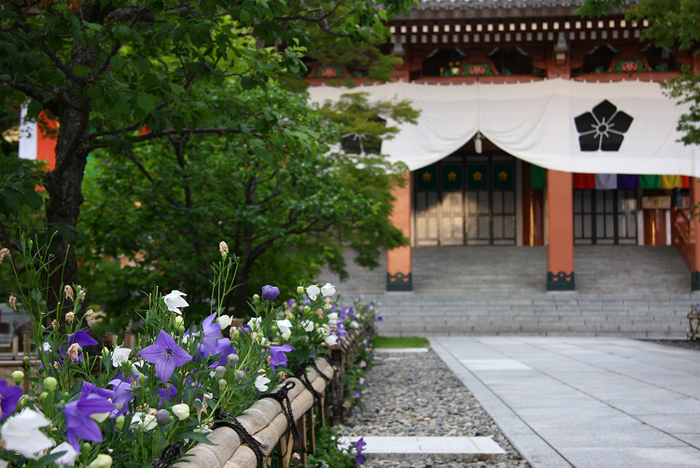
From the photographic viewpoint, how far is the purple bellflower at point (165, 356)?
156 cm

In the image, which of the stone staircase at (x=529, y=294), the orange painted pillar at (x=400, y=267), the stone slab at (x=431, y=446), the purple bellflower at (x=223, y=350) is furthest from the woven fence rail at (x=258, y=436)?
the orange painted pillar at (x=400, y=267)

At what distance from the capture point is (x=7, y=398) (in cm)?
109

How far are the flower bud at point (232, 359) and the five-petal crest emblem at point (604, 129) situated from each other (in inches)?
609

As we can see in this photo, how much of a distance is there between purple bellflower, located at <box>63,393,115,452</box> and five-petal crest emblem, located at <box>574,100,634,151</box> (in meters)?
16.3

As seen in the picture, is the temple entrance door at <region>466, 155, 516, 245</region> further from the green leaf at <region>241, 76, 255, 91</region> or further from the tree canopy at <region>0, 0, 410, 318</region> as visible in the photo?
the green leaf at <region>241, 76, 255, 91</region>

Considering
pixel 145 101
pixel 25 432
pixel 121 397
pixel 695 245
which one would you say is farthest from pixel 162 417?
pixel 695 245

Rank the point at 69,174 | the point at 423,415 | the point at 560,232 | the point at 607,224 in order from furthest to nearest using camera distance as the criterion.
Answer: the point at 607,224
the point at 560,232
the point at 423,415
the point at 69,174

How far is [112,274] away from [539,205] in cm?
1759

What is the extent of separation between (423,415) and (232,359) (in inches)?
158

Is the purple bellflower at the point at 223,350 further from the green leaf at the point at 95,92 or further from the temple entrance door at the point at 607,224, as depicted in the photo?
the temple entrance door at the point at 607,224

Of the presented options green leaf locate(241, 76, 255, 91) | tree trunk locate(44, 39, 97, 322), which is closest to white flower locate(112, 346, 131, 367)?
tree trunk locate(44, 39, 97, 322)

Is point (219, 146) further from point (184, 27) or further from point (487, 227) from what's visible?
point (487, 227)

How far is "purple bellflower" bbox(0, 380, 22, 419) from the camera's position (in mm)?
1080

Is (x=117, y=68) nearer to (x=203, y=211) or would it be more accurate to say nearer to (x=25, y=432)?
(x=25, y=432)
